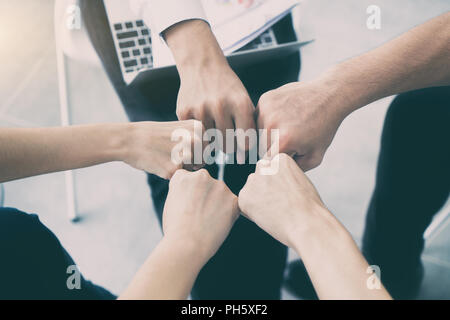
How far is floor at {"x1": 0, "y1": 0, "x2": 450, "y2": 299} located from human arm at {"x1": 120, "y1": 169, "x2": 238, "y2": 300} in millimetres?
691

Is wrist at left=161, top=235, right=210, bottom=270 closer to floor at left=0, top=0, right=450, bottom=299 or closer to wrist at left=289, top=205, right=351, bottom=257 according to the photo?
wrist at left=289, top=205, right=351, bottom=257

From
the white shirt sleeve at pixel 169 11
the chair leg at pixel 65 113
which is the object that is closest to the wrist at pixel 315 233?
the white shirt sleeve at pixel 169 11

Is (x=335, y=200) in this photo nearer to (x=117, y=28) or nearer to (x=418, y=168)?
(x=418, y=168)

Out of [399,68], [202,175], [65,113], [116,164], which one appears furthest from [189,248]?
[65,113]

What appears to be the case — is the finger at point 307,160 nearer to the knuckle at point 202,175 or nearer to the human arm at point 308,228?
the human arm at point 308,228

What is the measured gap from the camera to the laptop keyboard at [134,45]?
0.75 metres

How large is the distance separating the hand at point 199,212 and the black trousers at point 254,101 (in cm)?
15

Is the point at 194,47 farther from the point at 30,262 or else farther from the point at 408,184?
the point at 408,184

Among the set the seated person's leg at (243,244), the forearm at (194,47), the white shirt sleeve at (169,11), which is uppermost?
the white shirt sleeve at (169,11)

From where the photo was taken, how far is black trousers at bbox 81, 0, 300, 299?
30.8 inches

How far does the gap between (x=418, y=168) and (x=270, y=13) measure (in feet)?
1.65

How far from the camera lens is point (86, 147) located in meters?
0.67

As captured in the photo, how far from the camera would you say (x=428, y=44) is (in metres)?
0.69
